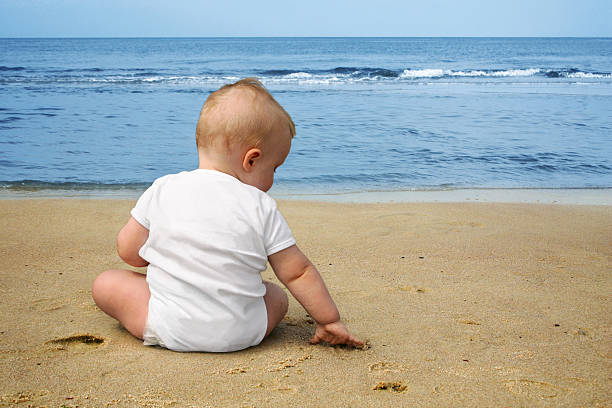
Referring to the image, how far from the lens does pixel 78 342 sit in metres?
2.17

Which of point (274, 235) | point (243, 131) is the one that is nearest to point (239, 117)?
point (243, 131)

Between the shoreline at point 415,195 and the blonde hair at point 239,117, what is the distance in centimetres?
375

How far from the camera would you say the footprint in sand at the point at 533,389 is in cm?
184

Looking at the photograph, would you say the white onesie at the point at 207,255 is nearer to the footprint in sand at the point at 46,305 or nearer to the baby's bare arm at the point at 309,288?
the baby's bare arm at the point at 309,288

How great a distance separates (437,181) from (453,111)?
6.70 m

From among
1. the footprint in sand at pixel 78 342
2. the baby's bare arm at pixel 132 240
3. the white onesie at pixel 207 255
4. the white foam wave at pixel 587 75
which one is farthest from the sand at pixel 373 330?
the white foam wave at pixel 587 75

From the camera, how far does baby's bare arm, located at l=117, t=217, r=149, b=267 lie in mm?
2131

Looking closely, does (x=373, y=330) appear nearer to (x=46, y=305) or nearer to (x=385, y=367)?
(x=385, y=367)

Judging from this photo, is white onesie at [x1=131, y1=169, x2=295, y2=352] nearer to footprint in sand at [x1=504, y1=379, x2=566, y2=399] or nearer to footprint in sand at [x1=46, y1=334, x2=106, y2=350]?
footprint in sand at [x1=46, y1=334, x2=106, y2=350]

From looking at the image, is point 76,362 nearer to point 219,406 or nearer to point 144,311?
point 144,311

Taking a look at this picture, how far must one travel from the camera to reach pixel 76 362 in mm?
1951

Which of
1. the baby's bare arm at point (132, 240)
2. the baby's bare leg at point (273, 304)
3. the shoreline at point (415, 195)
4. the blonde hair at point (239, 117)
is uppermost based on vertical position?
the blonde hair at point (239, 117)

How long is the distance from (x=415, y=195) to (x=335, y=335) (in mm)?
4133

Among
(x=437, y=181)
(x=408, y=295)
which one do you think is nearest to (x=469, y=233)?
(x=408, y=295)
